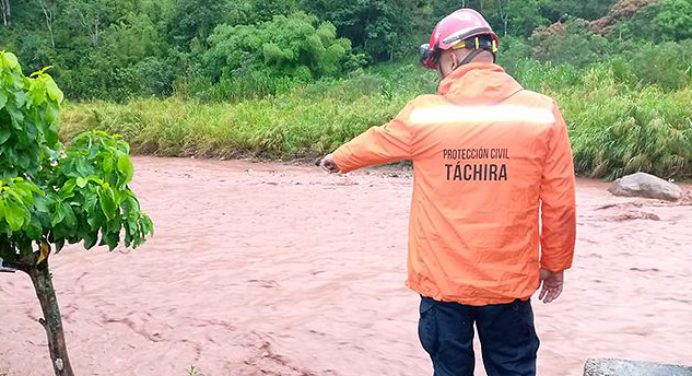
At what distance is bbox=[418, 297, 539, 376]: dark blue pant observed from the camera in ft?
8.30

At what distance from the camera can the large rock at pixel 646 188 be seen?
954 cm

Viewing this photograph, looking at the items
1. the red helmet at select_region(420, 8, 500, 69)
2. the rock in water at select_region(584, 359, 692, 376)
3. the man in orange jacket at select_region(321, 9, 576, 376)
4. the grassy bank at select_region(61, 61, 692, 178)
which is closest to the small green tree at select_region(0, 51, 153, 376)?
the man in orange jacket at select_region(321, 9, 576, 376)

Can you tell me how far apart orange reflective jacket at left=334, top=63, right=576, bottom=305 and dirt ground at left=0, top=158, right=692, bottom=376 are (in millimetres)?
1743

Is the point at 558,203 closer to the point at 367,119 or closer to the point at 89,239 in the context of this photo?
the point at 89,239

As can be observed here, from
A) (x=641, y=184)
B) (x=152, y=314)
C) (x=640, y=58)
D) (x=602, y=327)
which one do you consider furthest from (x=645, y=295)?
(x=640, y=58)

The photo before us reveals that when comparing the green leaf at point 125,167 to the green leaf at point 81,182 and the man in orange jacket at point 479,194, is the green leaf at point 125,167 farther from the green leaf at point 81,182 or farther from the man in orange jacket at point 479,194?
the man in orange jacket at point 479,194

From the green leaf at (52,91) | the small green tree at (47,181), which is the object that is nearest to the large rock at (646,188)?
the small green tree at (47,181)

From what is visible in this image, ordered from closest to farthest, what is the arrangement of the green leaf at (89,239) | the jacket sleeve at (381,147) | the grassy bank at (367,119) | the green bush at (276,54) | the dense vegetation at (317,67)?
1. the jacket sleeve at (381,147)
2. the green leaf at (89,239)
3. the grassy bank at (367,119)
4. the dense vegetation at (317,67)
5. the green bush at (276,54)

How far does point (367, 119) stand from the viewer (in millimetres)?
14344

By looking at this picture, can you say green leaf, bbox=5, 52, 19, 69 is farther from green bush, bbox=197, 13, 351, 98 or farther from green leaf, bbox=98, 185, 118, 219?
green bush, bbox=197, 13, 351, 98

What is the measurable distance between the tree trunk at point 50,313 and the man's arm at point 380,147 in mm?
1452

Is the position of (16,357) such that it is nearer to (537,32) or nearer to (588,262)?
(588,262)

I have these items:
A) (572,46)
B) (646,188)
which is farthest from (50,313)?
(572,46)

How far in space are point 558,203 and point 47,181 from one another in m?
2.01
